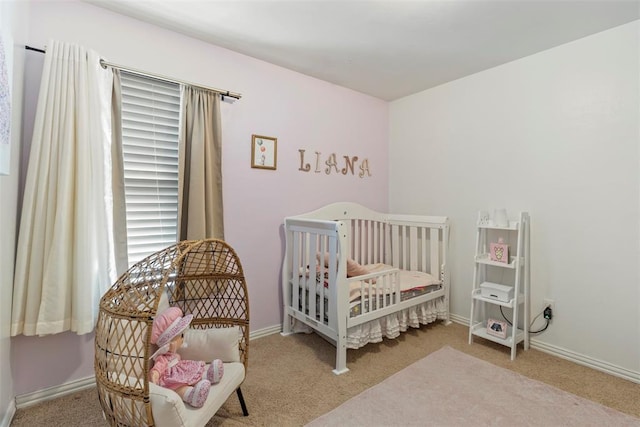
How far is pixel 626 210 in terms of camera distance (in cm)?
211

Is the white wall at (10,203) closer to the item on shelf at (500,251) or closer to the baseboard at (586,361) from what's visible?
the item on shelf at (500,251)

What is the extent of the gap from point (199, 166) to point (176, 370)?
133 centimetres

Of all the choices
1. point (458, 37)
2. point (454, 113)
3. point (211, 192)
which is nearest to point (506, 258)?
point (454, 113)

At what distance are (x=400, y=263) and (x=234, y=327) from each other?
2.20 metres

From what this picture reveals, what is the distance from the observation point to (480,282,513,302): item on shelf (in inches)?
95.6

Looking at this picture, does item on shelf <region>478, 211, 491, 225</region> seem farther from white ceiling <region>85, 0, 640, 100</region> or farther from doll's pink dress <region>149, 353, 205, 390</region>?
doll's pink dress <region>149, 353, 205, 390</region>

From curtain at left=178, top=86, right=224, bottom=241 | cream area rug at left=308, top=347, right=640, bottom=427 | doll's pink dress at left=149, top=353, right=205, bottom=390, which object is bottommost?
cream area rug at left=308, top=347, right=640, bottom=427

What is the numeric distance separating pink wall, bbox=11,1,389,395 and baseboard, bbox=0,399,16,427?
9cm

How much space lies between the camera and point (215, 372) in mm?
1493

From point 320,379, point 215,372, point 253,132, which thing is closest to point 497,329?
point 320,379

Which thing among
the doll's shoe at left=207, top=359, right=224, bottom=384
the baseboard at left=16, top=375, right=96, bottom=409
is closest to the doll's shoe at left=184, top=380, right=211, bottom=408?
the doll's shoe at left=207, top=359, right=224, bottom=384

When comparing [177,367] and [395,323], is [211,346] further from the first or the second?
[395,323]

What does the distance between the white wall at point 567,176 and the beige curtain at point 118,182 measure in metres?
2.82

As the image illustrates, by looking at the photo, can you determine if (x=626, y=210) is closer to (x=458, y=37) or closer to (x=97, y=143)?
(x=458, y=37)
